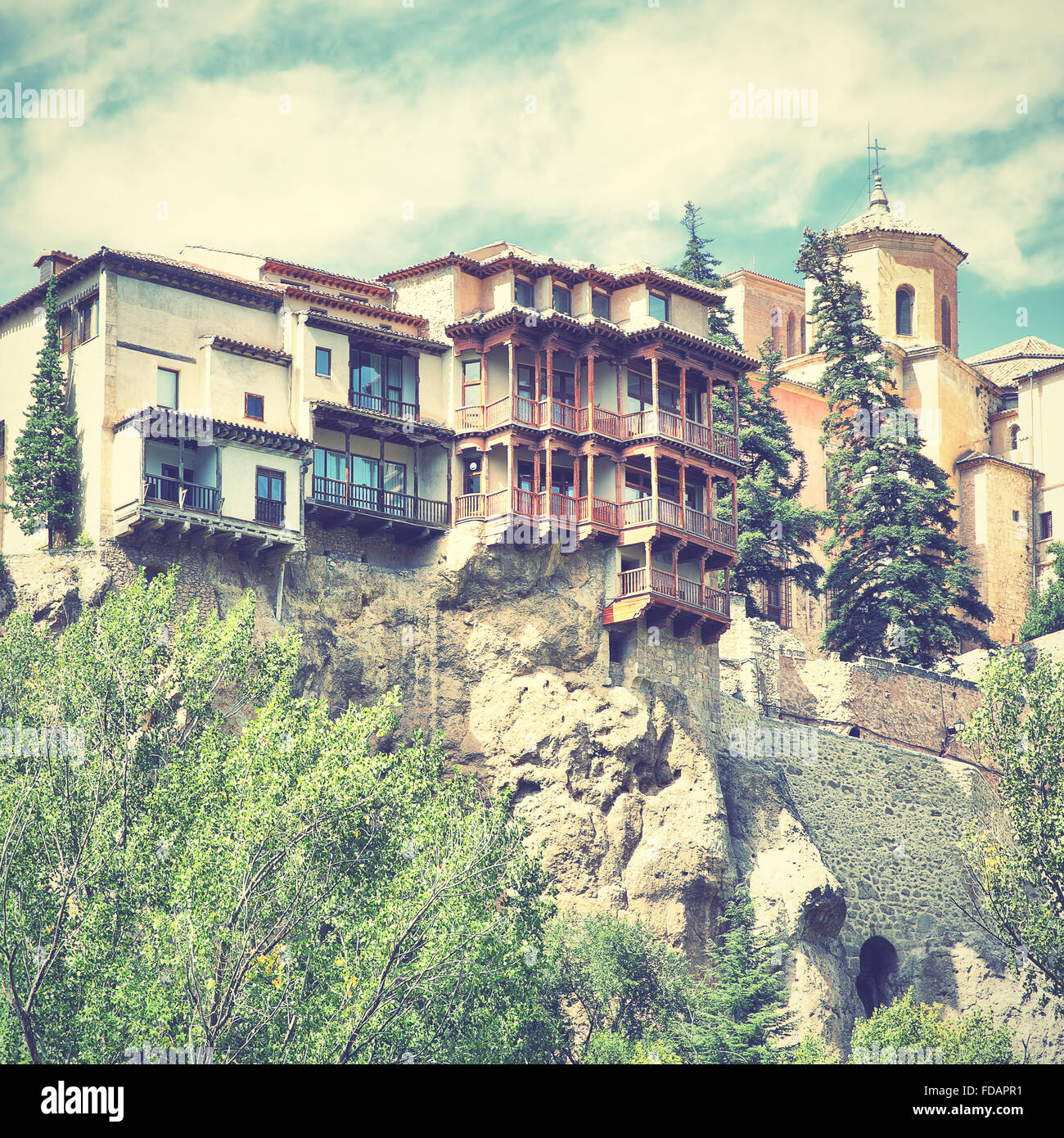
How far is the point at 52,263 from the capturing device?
4500 cm

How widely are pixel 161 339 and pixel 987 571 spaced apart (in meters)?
40.0

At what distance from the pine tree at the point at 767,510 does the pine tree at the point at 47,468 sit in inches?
905

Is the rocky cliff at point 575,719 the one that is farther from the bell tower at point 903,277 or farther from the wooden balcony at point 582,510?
the bell tower at point 903,277

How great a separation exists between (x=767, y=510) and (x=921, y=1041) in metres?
21.7

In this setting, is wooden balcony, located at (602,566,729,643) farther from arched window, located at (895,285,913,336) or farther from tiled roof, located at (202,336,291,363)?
arched window, located at (895,285,913,336)

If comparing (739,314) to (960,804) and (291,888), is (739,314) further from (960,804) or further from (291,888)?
(291,888)

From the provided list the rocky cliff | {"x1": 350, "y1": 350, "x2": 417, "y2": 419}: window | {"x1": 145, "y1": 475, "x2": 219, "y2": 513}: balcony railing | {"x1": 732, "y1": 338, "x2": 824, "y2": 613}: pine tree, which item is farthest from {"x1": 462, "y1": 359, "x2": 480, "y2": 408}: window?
{"x1": 732, "y1": 338, "x2": 824, "y2": 613}: pine tree

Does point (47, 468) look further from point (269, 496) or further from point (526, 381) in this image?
point (526, 381)

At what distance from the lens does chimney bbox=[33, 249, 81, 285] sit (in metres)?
44.9

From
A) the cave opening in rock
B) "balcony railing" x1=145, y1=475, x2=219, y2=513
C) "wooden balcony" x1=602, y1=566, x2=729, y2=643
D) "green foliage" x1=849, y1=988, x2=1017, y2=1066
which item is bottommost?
"green foliage" x1=849, y1=988, x2=1017, y2=1066

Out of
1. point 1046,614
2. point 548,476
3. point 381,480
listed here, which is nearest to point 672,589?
point 548,476

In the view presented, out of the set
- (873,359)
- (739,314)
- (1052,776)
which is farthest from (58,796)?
(739,314)

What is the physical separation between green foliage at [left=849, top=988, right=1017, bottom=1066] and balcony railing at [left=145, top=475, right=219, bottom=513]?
62.8ft

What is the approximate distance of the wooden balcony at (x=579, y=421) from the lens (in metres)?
46.7
